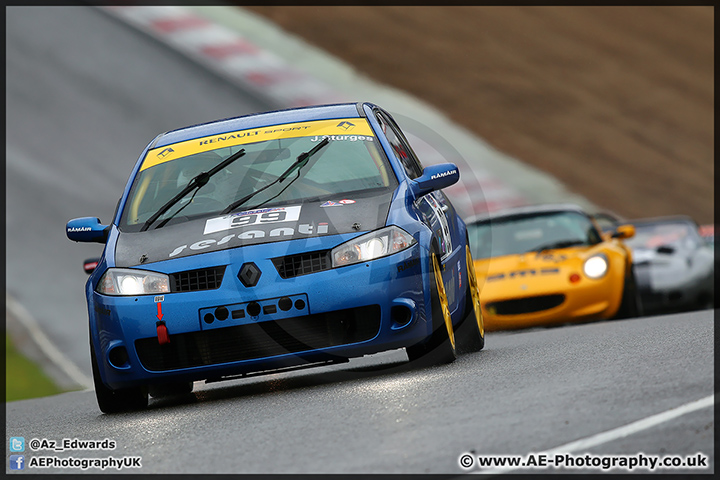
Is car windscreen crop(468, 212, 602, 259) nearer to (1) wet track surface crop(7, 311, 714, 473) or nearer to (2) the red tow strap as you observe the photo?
(1) wet track surface crop(7, 311, 714, 473)

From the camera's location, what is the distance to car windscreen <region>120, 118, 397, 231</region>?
6.99m

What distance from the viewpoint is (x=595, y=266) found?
11.4 meters

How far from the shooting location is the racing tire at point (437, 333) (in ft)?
21.3

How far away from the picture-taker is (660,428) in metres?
4.45

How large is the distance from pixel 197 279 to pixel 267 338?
509 millimetres

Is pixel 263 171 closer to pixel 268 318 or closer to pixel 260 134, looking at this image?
pixel 260 134

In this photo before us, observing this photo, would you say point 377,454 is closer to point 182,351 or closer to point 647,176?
point 182,351

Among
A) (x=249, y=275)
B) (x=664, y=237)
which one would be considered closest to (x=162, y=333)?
(x=249, y=275)

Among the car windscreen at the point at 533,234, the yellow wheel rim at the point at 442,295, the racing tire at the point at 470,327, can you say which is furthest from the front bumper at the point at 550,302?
the yellow wheel rim at the point at 442,295

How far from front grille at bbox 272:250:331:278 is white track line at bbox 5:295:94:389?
18.4ft

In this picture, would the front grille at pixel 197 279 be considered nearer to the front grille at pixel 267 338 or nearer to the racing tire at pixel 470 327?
the front grille at pixel 267 338

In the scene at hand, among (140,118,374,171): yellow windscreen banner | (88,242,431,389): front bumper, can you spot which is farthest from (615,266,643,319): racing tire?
(88,242,431,389): front bumper

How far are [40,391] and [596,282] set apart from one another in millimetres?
5686

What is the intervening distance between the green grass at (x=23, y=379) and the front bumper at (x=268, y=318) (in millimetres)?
5501
